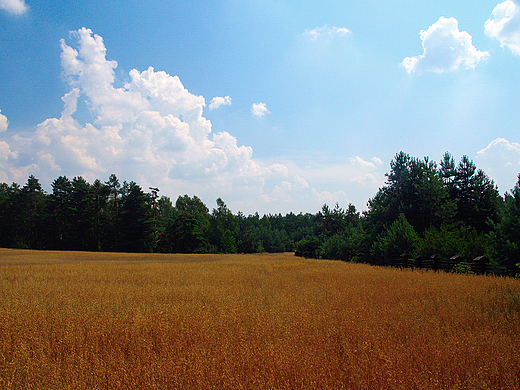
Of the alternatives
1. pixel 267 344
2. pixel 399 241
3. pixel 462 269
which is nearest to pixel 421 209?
pixel 399 241

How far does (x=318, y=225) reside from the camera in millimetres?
84562

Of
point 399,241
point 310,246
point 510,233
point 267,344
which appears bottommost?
point 310,246

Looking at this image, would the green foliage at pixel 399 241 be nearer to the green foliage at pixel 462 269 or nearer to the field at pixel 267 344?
the green foliage at pixel 462 269

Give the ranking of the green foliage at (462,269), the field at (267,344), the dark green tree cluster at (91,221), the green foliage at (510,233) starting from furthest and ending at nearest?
the dark green tree cluster at (91,221) → the green foliage at (462,269) → the green foliage at (510,233) → the field at (267,344)

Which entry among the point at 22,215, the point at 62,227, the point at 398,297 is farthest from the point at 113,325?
the point at 22,215

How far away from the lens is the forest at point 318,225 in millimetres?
20766

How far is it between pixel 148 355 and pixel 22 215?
82.8m

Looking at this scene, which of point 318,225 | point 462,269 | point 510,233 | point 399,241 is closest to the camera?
point 510,233

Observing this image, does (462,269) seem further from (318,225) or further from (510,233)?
(318,225)

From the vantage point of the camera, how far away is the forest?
20766mm

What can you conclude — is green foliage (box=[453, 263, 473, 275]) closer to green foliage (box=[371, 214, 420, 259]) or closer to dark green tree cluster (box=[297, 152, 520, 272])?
dark green tree cluster (box=[297, 152, 520, 272])

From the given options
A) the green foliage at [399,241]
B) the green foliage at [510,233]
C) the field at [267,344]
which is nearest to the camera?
the field at [267,344]

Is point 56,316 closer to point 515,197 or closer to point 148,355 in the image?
point 148,355

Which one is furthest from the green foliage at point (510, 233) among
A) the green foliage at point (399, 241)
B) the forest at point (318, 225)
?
the green foliage at point (399, 241)
